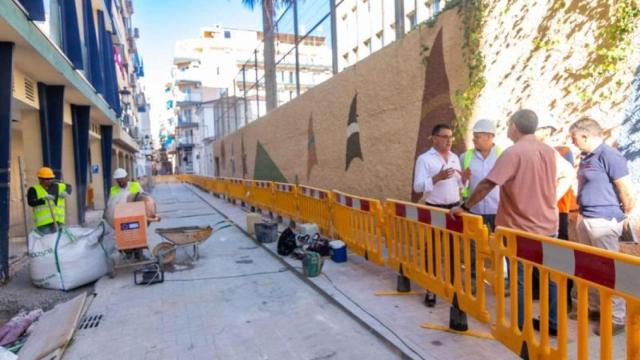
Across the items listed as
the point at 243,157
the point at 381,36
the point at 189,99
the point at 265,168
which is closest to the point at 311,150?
the point at 381,36

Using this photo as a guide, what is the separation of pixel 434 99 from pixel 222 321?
4.10 metres

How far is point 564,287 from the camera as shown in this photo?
2586 millimetres

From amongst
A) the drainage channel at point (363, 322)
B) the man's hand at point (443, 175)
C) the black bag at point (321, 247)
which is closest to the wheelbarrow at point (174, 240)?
the drainage channel at point (363, 322)

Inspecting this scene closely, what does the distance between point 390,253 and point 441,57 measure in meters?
2.83

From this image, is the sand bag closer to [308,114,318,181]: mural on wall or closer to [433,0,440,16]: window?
[433,0,440,16]: window

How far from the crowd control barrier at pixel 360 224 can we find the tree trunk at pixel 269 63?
33.2 ft

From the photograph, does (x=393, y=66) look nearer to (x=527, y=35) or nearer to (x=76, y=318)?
(x=527, y=35)

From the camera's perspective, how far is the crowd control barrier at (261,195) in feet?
38.7

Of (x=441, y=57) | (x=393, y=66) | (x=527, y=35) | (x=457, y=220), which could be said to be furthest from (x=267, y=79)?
(x=457, y=220)

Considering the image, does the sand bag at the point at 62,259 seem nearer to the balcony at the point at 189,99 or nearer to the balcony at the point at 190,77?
the balcony at the point at 189,99

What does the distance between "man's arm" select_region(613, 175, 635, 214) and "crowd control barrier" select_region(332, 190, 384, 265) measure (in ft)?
8.27

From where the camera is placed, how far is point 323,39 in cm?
1067

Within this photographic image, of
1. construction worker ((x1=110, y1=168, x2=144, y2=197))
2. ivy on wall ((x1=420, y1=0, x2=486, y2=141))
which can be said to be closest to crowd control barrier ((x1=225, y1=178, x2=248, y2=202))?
construction worker ((x1=110, y1=168, x2=144, y2=197))

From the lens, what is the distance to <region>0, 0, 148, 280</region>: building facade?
21.2ft
